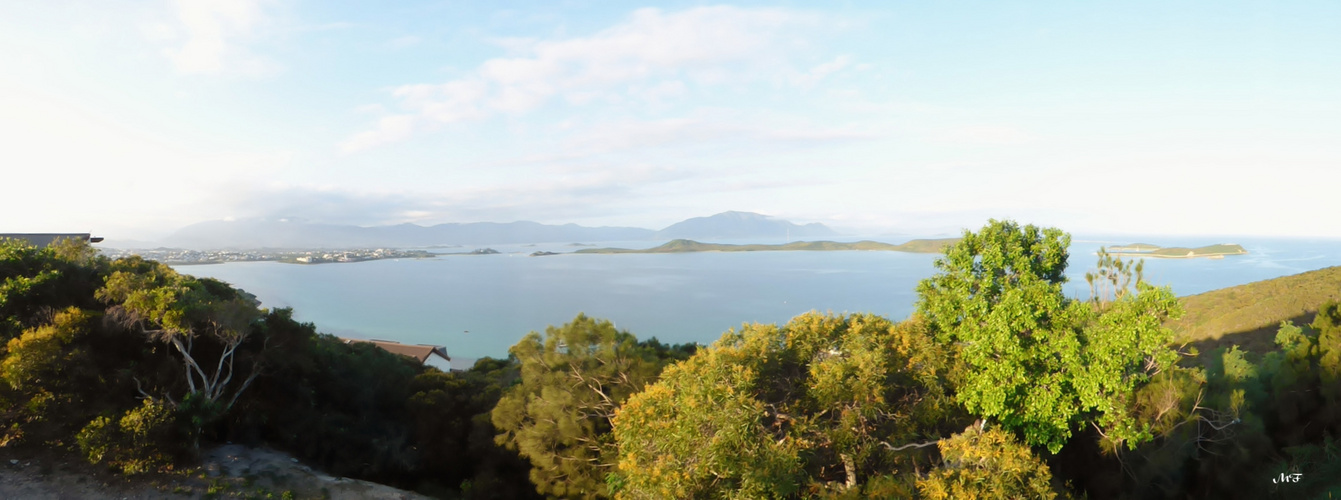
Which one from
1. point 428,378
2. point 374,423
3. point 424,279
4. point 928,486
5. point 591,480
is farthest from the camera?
point 424,279

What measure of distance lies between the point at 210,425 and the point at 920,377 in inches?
418

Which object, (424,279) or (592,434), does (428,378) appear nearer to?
(592,434)

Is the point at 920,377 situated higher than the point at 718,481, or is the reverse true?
the point at 920,377

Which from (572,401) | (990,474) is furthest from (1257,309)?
(572,401)

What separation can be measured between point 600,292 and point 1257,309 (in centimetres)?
5056

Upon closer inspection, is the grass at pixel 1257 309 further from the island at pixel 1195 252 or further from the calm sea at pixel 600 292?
the island at pixel 1195 252

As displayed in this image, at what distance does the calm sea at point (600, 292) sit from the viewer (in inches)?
1735

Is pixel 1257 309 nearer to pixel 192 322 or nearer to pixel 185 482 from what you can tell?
pixel 185 482

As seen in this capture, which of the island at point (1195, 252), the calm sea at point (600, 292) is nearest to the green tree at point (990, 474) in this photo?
the calm sea at point (600, 292)

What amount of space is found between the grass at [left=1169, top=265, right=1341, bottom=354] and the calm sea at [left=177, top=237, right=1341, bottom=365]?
12.3 feet

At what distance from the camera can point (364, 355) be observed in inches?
537

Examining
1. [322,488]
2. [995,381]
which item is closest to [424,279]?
[322,488]

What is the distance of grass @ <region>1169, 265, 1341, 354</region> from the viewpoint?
25922 millimetres

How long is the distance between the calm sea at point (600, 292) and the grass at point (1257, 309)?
376 cm
